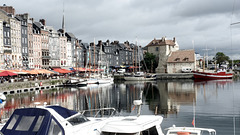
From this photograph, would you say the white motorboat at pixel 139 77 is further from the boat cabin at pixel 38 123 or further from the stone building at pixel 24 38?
the boat cabin at pixel 38 123

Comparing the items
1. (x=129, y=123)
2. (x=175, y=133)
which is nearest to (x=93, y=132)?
(x=129, y=123)

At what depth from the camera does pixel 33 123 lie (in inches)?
431

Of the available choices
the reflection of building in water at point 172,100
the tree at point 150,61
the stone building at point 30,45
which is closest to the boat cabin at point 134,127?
the reflection of building in water at point 172,100

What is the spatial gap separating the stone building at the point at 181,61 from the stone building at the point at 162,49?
17.7 ft

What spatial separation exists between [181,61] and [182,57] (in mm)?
2076

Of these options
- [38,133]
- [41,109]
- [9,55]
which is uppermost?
[9,55]

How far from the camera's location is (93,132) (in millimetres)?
12195

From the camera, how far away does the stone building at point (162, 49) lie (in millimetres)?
115800

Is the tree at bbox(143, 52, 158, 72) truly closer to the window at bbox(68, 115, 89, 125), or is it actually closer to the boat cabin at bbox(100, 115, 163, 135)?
the boat cabin at bbox(100, 115, 163, 135)

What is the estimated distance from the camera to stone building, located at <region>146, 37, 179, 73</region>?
116m

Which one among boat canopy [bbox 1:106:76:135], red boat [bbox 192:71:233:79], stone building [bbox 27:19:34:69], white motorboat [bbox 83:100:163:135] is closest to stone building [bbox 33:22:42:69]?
stone building [bbox 27:19:34:69]

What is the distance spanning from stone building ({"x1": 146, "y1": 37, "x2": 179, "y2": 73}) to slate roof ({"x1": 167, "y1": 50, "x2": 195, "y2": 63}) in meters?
5.33

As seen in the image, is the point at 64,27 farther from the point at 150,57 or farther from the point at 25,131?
the point at 25,131

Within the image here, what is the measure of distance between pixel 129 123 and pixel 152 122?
1.52 metres
